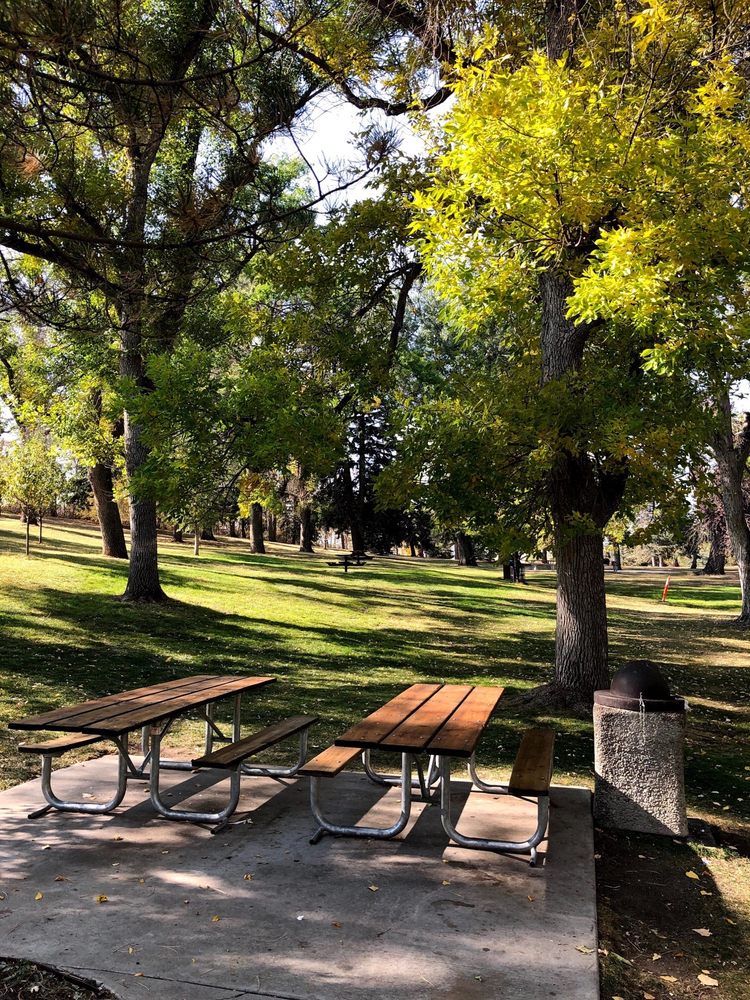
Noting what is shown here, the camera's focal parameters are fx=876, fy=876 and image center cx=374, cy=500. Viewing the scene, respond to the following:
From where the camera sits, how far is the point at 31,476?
2209 centimetres

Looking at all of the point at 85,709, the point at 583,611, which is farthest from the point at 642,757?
the point at 583,611

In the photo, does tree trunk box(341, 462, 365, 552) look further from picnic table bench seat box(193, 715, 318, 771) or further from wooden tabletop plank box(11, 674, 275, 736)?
picnic table bench seat box(193, 715, 318, 771)

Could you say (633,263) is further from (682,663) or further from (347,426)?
(682,663)

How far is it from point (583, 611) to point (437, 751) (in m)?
5.91

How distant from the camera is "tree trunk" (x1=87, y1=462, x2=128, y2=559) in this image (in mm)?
23125

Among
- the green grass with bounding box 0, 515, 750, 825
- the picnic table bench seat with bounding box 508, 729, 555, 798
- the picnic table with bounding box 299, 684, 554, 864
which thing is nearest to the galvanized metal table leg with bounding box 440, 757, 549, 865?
the picnic table with bounding box 299, 684, 554, 864

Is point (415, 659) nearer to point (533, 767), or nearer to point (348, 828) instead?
point (348, 828)

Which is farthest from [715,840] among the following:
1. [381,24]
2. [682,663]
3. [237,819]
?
[682,663]

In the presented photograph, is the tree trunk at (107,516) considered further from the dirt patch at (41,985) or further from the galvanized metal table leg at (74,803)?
the dirt patch at (41,985)

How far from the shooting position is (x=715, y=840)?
5547 mm

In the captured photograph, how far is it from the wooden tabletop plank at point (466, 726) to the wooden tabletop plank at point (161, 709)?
1.53m

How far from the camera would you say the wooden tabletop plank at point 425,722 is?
4438mm

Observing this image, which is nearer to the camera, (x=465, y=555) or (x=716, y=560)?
(x=465, y=555)

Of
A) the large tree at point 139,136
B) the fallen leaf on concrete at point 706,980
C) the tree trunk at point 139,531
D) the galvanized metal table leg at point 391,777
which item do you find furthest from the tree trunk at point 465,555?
the fallen leaf on concrete at point 706,980
